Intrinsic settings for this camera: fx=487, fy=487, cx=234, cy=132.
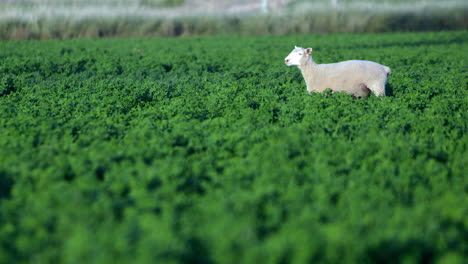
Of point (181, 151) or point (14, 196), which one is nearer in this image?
point (14, 196)

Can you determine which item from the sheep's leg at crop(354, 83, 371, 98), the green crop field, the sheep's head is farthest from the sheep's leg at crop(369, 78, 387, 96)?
the sheep's head

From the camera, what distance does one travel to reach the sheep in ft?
29.9

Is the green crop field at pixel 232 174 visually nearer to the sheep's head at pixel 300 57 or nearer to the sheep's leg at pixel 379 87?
the sheep's leg at pixel 379 87

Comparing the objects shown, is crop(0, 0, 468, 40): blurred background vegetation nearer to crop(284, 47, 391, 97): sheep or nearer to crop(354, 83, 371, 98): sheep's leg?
crop(284, 47, 391, 97): sheep

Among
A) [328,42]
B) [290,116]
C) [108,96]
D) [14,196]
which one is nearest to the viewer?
[14,196]

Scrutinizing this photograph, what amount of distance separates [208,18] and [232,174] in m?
24.9

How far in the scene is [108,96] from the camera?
9562 millimetres

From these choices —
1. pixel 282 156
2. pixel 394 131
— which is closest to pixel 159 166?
pixel 282 156

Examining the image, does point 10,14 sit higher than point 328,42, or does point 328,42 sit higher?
point 10,14

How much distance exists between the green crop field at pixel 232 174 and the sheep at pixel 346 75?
370 mm

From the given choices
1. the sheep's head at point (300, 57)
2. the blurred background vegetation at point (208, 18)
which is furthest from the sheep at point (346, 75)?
the blurred background vegetation at point (208, 18)

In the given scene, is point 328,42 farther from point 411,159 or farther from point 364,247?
point 364,247

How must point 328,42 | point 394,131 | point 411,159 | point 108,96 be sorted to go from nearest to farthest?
point 411,159 < point 394,131 < point 108,96 < point 328,42

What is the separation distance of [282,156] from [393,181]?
4.26 feet
